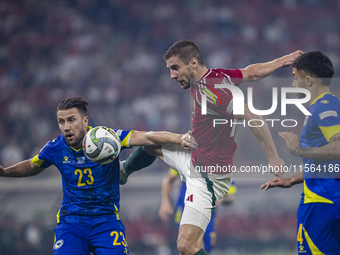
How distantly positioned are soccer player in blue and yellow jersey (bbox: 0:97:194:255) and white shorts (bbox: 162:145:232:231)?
318 mm

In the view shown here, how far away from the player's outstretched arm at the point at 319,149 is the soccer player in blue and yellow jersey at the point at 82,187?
1.24m

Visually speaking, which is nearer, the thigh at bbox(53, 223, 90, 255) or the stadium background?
the thigh at bbox(53, 223, 90, 255)

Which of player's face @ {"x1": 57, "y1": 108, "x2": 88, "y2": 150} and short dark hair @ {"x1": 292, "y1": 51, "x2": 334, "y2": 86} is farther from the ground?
short dark hair @ {"x1": 292, "y1": 51, "x2": 334, "y2": 86}

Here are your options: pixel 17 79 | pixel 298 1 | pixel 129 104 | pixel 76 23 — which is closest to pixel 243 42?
pixel 298 1

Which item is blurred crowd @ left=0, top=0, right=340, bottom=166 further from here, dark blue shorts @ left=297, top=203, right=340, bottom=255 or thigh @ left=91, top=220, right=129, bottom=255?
dark blue shorts @ left=297, top=203, right=340, bottom=255

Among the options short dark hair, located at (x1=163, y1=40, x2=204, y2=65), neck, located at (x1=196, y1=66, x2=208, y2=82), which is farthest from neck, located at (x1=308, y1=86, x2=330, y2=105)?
short dark hair, located at (x1=163, y1=40, x2=204, y2=65)

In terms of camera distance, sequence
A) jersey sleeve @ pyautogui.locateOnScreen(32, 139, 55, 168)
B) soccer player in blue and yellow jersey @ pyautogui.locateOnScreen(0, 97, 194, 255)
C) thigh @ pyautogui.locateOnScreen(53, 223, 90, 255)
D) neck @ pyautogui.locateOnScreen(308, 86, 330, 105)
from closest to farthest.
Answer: neck @ pyautogui.locateOnScreen(308, 86, 330, 105), thigh @ pyautogui.locateOnScreen(53, 223, 90, 255), soccer player in blue and yellow jersey @ pyautogui.locateOnScreen(0, 97, 194, 255), jersey sleeve @ pyautogui.locateOnScreen(32, 139, 55, 168)

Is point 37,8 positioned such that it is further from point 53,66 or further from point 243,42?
point 243,42

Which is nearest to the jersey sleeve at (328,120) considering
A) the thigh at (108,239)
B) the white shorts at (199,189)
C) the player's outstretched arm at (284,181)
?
the player's outstretched arm at (284,181)

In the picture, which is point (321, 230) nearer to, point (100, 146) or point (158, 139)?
point (158, 139)

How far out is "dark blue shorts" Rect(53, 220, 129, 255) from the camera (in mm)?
3891

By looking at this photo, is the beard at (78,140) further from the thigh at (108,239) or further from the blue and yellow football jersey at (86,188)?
the thigh at (108,239)

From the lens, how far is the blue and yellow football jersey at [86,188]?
4.12 meters

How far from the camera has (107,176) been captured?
13.8 feet
